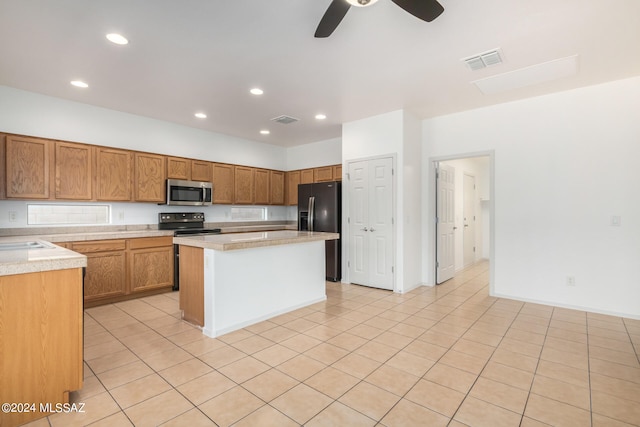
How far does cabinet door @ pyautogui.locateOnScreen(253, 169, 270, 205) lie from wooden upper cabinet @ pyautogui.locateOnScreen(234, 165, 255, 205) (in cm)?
10

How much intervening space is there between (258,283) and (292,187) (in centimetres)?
368

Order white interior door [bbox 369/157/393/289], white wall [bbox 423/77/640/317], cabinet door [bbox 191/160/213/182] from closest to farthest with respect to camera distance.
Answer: white wall [bbox 423/77/640/317] < white interior door [bbox 369/157/393/289] < cabinet door [bbox 191/160/213/182]

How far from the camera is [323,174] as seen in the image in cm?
623

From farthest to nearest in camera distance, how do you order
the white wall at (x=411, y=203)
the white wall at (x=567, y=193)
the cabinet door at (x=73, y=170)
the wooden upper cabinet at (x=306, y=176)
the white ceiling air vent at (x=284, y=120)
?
the wooden upper cabinet at (x=306, y=176)
the white ceiling air vent at (x=284, y=120)
the white wall at (x=411, y=203)
the cabinet door at (x=73, y=170)
the white wall at (x=567, y=193)

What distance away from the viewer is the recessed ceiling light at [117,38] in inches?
102

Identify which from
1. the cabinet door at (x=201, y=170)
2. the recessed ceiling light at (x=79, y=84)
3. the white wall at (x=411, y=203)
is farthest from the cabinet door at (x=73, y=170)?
the white wall at (x=411, y=203)

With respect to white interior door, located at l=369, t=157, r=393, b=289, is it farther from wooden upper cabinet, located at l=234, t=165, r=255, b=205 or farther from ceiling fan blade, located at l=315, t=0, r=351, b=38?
ceiling fan blade, located at l=315, t=0, r=351, b=38

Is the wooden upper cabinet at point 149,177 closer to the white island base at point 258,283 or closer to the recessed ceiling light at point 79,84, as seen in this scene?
the recessed ceiling light at point 79,84

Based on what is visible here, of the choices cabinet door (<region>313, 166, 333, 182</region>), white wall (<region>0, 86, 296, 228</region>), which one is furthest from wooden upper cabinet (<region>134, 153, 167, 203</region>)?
cabinet door (<region>313, 166, 333, 182</region>)

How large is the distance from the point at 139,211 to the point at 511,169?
551cm

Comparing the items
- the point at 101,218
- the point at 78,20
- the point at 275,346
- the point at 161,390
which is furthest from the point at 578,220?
the point at 101,218

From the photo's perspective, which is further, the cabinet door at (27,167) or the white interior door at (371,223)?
the white interior door at (371,223)

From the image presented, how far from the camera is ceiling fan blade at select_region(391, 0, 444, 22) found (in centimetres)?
182

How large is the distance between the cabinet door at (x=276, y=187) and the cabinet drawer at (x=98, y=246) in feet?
9.81
